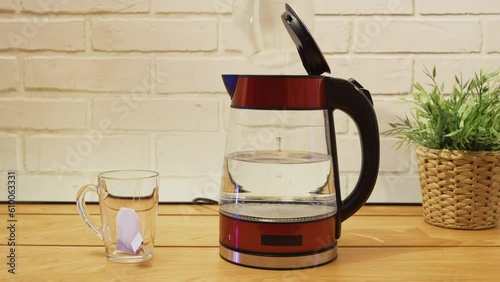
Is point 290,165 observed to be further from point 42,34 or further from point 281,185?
point 42,34

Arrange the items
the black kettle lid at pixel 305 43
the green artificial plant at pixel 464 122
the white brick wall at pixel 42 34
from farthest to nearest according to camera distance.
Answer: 1. the white brick wall at pixel 42 34
2. the green artificial plant at pixel 464 122
3. the black kettle lid at pixel 305 43

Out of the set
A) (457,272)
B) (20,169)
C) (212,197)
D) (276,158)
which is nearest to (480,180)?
(457,272)

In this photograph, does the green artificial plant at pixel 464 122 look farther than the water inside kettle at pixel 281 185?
Yes

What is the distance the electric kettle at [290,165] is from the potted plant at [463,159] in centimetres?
20

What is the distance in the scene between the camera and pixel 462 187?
0.83 metres

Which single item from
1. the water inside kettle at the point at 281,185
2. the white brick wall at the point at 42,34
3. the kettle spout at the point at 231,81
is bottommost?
the water inside kettle at the point at 281,185

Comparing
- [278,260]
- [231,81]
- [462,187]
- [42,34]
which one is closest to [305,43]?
[231,81]

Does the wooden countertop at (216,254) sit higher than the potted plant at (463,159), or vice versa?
the potted plant at (463,159)

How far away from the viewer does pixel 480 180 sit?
0.82 m

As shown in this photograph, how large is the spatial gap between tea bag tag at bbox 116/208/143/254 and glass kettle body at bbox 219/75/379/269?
109mm

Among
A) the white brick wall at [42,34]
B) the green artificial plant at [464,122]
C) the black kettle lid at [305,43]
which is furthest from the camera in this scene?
the white brick wall at [42,34]

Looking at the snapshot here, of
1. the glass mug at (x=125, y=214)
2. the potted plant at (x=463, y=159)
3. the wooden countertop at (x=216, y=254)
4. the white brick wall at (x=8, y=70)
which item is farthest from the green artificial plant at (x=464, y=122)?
the white brick wall at (x=8, y=70)

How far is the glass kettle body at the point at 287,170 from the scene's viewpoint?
2.15 ft

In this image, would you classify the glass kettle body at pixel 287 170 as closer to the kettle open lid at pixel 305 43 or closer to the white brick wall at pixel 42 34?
the kettle open lid at pixel 305 43
